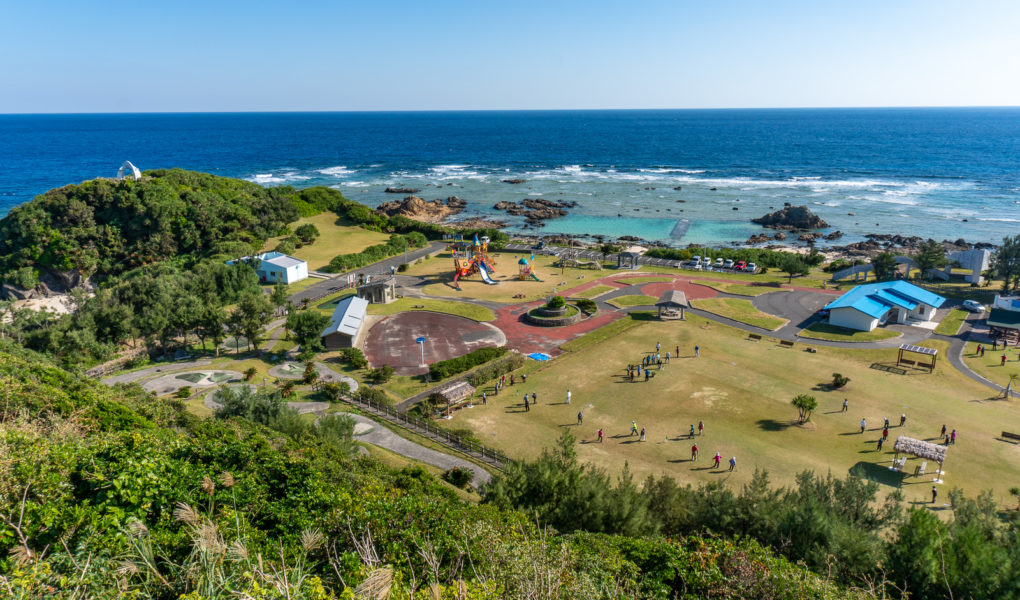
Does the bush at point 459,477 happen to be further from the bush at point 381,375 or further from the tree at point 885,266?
the tree at point 885,266

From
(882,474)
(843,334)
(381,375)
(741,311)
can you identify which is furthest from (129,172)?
(882,474)

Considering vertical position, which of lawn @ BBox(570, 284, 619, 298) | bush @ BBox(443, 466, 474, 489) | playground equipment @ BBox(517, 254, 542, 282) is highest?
playground equipment @ BBox(517, 254, 542, 282)

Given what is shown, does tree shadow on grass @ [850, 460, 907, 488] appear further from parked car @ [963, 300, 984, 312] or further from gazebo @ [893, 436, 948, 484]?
parked car @ [963, 300, 984, 312]

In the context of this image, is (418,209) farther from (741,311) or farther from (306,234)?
(741,311)

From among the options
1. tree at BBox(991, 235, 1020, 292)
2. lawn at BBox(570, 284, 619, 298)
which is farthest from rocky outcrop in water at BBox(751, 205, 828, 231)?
lawn at BBox(570, 284, 619, 298)

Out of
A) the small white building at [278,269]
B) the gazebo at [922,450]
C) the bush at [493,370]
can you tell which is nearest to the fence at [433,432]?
the bush at [493,370]

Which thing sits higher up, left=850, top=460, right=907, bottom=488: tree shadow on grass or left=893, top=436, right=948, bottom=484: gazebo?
left=893, top=436, right=948, bottom=484: gazebo
